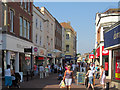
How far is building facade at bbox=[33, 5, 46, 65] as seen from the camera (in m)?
28.0

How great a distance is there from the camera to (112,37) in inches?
546

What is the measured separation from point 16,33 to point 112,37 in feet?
34.5

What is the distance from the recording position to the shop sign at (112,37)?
1260 centimetres

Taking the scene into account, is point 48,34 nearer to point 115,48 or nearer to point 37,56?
point 37,56

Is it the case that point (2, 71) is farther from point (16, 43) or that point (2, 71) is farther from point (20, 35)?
point (20, 35)

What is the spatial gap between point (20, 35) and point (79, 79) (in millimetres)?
9927

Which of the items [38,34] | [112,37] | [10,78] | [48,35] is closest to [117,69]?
[112,37]

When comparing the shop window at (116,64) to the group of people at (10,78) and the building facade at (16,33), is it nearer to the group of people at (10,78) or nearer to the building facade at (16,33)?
the group of people at (10,78)

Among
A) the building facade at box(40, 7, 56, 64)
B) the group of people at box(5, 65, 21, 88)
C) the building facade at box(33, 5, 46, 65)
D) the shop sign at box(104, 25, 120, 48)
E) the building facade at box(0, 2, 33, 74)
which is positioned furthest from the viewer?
the building facade at box(40, 7, 56, 64)

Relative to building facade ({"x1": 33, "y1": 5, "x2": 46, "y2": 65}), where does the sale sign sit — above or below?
below

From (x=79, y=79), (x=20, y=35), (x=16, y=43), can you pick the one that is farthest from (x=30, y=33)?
(x=79, y=79)

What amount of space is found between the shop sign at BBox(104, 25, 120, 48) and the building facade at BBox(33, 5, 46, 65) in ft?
47.7

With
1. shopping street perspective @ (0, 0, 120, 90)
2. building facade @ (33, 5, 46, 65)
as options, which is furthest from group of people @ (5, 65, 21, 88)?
building facade @ (33, 5, 46, 65)

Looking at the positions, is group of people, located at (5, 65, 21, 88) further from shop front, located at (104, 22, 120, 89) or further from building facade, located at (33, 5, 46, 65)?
building facade, located at (33, 5, 46, 65)
